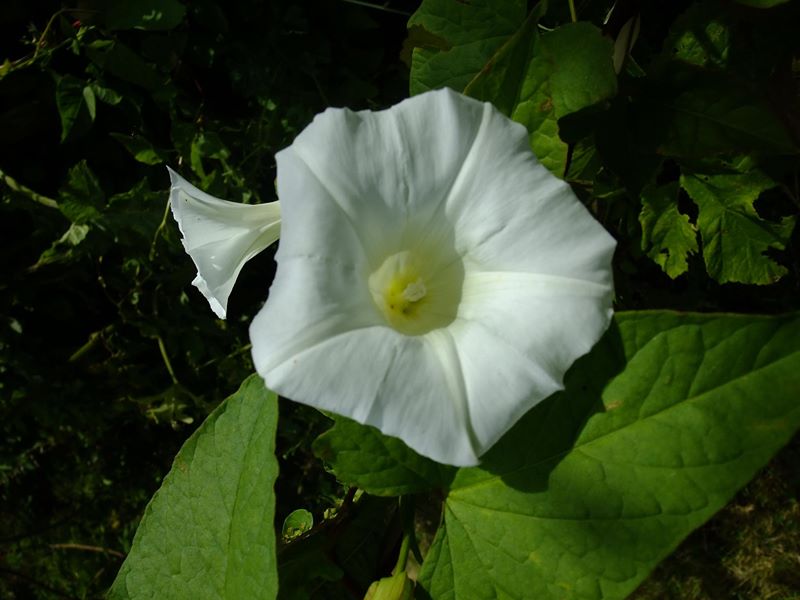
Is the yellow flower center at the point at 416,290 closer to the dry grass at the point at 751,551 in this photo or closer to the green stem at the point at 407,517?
the green stem at the point at 407,517

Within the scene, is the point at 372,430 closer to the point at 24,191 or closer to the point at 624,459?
the point at 624,459

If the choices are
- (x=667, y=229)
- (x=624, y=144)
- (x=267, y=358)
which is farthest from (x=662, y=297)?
(x=267, y=358)

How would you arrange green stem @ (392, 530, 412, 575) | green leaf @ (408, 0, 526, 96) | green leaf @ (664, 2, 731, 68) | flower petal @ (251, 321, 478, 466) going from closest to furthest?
flower petal @ (251, 321, 478, 466)
green stem @ (392, 530, 412, 575)
green leaf @ (408, 0, 526, 96)
green leaf @ (664, 2, 731, 68)

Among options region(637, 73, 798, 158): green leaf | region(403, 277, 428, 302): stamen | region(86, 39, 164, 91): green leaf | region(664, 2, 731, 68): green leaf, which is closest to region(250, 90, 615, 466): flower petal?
region(403, 277, 428, 302): stamen

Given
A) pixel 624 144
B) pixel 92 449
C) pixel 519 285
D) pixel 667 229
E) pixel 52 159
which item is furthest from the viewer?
pixel 92 449

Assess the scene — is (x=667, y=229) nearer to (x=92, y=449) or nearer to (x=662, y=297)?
(x=662, y=297)

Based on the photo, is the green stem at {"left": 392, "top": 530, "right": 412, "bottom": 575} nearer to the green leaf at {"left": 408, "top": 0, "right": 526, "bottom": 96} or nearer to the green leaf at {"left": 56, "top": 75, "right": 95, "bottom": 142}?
→ the green leaf at {"left": 408, "top": 0, "right": 526, "bottom": 96}
